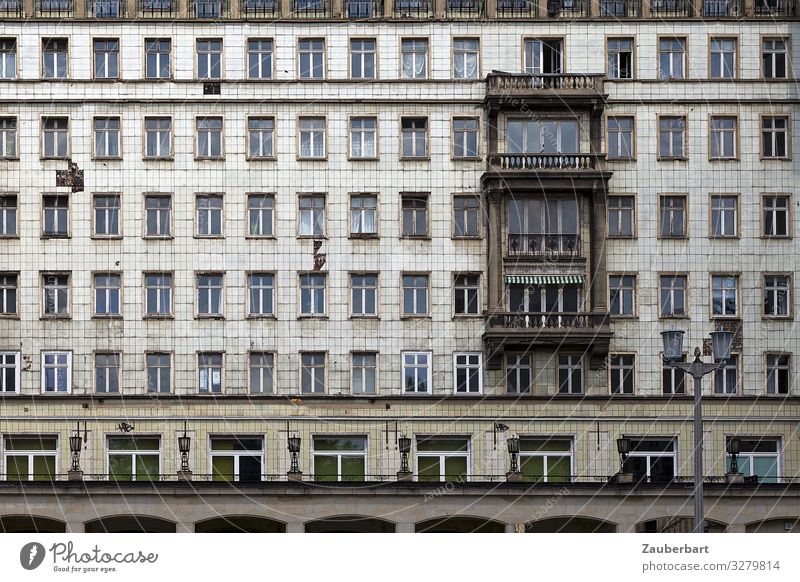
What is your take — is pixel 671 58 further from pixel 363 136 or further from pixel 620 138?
pixel 363 136

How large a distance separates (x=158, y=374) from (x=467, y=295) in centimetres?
1450

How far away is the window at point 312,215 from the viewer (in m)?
91.2

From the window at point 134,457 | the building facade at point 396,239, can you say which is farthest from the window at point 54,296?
the window at point 134,457

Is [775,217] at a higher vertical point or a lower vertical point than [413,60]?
lower

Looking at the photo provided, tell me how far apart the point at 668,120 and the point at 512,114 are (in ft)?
24.3

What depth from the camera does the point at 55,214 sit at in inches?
3590

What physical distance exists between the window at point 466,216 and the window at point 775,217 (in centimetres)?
1325

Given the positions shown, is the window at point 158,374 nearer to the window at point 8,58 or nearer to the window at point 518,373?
the window at point 8,58

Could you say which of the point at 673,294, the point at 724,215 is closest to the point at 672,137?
the point at 724,215

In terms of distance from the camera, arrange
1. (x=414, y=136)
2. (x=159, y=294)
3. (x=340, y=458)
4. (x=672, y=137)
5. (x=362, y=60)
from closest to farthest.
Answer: (x=340, y=458) < (x=159, y=294) < (x=414, y=136) < (x=362, y=60) < (x=672, y=137)

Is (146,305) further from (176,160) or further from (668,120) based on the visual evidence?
(668,120)

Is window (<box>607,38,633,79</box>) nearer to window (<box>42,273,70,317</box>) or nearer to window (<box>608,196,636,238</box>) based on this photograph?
window (<box>608,196,636,238</box>)

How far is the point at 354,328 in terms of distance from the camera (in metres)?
90.9

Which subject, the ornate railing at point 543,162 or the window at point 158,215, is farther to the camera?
the window at point 158,215
